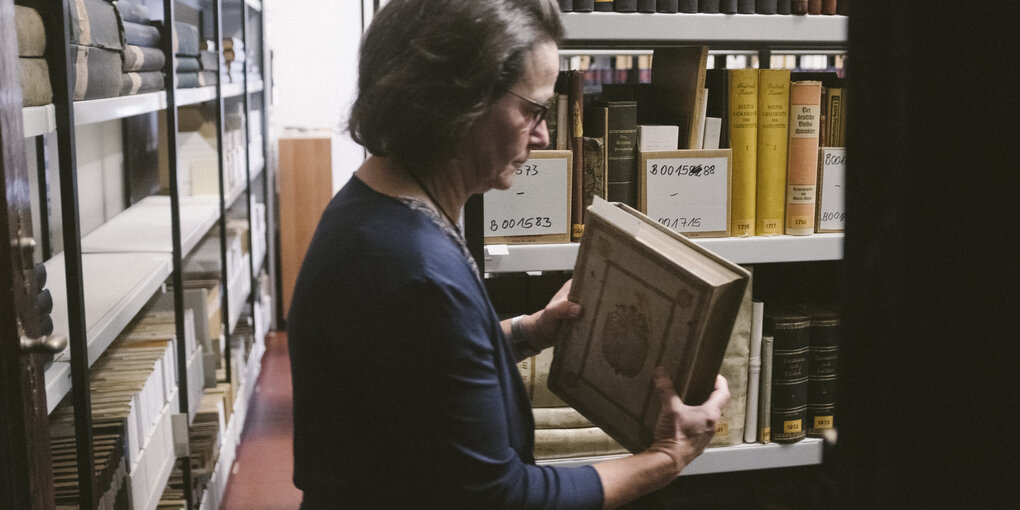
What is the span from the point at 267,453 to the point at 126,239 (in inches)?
51.0

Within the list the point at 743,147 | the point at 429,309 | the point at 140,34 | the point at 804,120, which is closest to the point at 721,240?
the point at 743,147

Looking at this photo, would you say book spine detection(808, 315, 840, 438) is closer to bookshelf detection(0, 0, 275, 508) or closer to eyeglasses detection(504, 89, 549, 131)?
eyeglasses detection(504, 89, 549, 131)

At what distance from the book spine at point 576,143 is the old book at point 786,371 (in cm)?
48

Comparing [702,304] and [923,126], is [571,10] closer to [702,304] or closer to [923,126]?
[702,304]

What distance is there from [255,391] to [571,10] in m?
3.24

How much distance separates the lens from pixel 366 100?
3.33 ft

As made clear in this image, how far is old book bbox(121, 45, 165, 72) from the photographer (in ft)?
6.37

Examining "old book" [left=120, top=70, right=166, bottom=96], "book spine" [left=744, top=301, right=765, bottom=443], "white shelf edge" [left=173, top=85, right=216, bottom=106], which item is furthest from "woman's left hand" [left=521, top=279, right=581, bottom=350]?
"white shelf edge" [left=173, top=85, right=216, bottom=106]

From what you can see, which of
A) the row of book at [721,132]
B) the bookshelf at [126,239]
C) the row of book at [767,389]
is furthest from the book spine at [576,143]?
the bookshelf at [126,239]

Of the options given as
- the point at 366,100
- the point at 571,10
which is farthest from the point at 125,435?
the point at 571,10

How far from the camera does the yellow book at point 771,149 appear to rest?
1556mm

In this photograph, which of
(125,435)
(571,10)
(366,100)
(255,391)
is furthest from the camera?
(255,391)

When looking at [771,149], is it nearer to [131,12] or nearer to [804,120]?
[804,120]

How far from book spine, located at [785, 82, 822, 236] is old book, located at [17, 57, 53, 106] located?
4.19 ft
